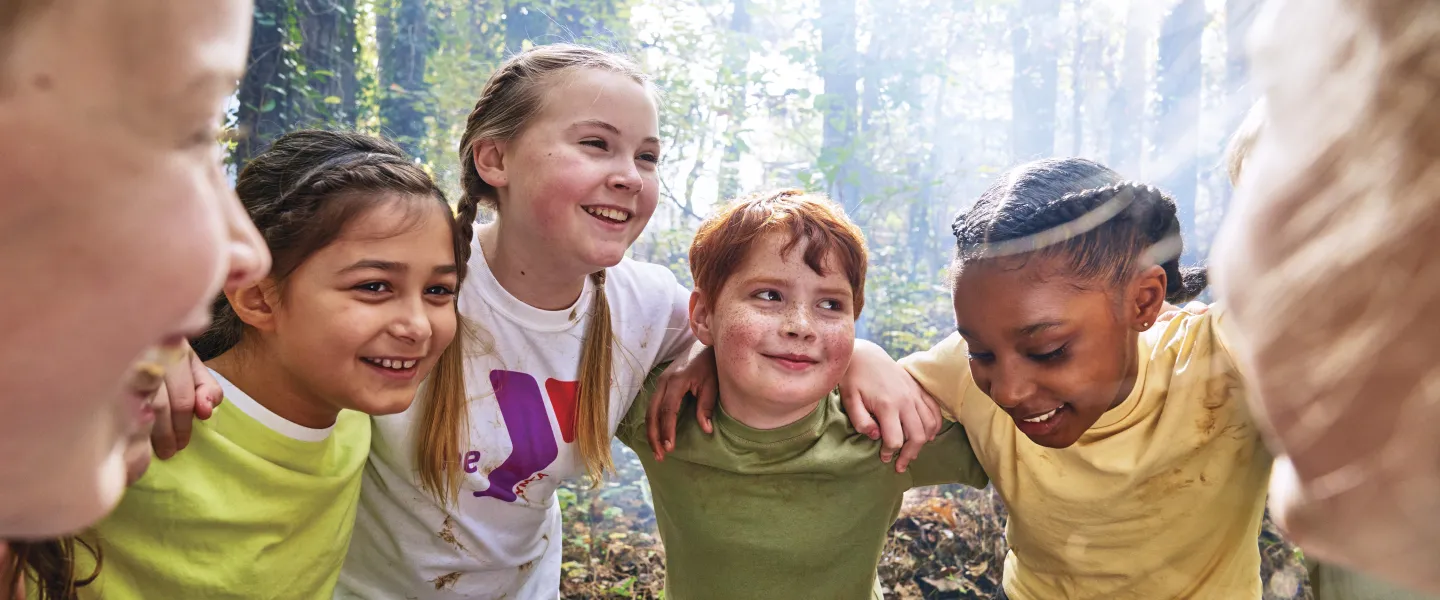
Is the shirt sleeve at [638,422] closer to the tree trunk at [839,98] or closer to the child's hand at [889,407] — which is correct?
the child's hand at [889,407]

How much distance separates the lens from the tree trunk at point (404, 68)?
4730mm

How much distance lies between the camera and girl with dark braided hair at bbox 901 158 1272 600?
1.44 metres

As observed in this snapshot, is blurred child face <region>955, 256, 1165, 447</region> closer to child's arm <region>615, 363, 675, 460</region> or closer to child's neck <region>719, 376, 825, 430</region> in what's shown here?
child's neck <region>719, 376, 825, 430</region>

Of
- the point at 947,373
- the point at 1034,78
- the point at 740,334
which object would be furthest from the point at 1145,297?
the point at 1034,78

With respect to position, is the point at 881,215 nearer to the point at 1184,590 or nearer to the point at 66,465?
the point at 1184,590

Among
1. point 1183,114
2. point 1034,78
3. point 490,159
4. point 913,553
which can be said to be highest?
point 1183,114

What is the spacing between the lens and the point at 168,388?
123cm

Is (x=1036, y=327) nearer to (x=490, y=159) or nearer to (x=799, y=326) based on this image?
(x=799, y=326)

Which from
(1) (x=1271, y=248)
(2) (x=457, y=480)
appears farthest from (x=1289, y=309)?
(2) (x=457, y=480)

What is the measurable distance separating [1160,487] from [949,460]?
0.40m

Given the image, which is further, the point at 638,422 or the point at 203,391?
the point at 638,422

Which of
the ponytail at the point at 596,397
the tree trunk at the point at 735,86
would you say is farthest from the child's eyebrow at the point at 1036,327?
the tree trunk at the point at 735,86

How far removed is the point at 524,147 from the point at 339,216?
49 cm

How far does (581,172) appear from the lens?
1.81m
